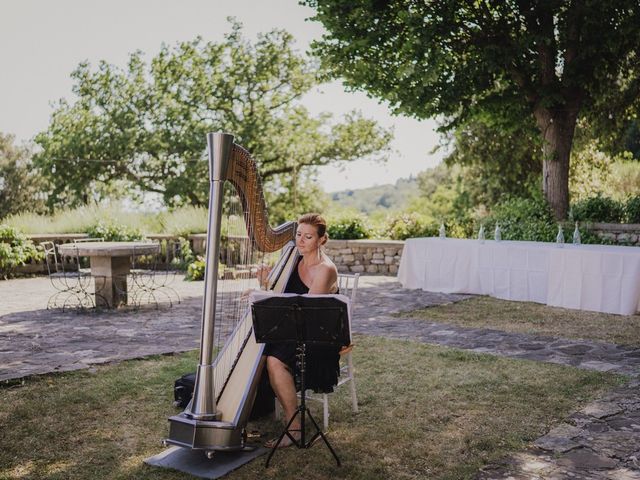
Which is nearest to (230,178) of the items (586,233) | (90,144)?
(586,233)

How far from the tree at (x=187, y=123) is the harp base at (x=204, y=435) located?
2210 cm

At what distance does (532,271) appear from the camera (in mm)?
9570

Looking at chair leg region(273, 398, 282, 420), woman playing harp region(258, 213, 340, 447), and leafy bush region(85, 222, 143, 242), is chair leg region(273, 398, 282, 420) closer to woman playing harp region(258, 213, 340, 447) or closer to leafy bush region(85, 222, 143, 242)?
woman playing harp region(258, 213, 340, 447)

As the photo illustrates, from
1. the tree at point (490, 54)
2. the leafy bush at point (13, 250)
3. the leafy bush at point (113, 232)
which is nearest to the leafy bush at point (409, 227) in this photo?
the tree at point (490, 54)

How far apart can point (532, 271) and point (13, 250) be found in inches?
397

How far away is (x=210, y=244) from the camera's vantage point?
325cm

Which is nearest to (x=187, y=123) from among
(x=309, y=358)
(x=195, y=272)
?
(x=195, y=272)

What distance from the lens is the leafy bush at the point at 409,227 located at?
583 inches

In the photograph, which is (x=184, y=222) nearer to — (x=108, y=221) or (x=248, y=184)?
(x=108, y=221)

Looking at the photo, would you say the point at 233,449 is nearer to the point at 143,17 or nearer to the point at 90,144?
the point at 143,17

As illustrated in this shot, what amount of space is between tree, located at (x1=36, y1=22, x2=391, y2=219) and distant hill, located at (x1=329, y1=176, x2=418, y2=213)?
103 feet

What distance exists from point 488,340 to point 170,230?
10.4 metres

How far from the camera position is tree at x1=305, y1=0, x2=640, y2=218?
1217cm

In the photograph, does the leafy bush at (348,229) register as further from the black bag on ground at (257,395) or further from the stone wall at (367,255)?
the black bag on ground at (257,395)
